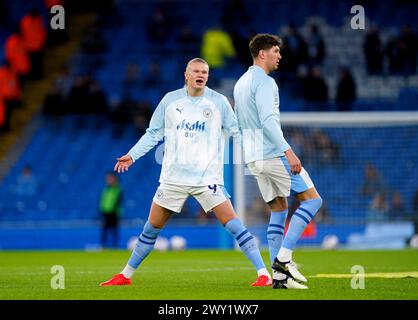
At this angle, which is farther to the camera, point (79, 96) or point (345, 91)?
point (79, 96)

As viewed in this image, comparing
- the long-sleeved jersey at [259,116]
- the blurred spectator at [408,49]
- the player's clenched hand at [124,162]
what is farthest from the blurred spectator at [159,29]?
the player's clenched hand at [124,162]

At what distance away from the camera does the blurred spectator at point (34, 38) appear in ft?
87.1

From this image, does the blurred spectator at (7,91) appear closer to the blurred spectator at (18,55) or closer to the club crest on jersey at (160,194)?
the blurred spectator at (18,55)

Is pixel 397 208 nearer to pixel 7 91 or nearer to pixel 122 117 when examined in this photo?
pixel 122 117

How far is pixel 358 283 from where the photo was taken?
10094 millimetres

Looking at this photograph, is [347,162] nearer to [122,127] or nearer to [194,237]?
[194,237]

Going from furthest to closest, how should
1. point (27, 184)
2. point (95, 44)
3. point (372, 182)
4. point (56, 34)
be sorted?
point (56, 34) < point (95, 44) < point (27, 184) < point (372, 182)

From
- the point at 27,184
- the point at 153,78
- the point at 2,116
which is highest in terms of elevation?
the point at 153,78

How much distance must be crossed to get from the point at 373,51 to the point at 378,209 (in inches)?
207

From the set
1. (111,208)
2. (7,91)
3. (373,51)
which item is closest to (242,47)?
(373,51)

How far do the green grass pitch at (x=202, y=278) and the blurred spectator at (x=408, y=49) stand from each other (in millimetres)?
7991

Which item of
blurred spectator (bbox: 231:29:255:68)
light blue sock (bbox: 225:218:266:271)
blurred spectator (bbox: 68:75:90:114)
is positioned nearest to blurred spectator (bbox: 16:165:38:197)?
blurred spectator (bbox: 68:75:90:114)

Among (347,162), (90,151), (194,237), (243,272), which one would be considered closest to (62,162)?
(90,151)

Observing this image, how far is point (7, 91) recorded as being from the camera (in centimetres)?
2562
